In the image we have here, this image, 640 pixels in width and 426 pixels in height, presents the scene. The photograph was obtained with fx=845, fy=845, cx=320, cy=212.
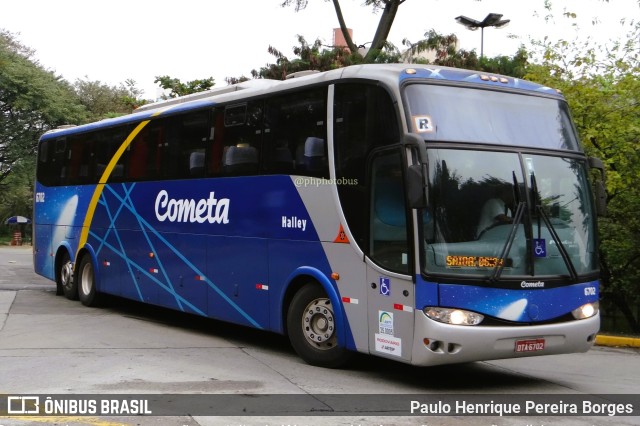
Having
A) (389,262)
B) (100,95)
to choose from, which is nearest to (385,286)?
(389,262)

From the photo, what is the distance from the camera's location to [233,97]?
1215cm

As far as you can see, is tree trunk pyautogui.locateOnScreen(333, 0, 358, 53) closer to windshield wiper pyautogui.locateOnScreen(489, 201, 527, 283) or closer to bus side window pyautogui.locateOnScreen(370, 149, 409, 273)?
bus side window pyautogui.locateOnScreen(370, 149, 409, 273)

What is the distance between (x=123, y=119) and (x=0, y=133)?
1688 inches

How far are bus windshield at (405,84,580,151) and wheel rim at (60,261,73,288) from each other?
1061 centimetres

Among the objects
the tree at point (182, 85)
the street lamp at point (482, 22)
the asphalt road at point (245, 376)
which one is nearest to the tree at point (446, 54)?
the street lamp at point (482, 22)

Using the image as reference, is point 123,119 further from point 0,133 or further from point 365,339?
point 0,133

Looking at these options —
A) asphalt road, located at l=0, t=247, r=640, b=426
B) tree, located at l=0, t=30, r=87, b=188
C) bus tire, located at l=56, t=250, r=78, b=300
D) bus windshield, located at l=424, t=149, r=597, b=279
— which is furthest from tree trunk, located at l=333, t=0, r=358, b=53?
tree, located at l=0, t=30, r=87, b=188

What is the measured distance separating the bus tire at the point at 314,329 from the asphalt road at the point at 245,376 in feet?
0.59

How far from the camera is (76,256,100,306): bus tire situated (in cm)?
1628

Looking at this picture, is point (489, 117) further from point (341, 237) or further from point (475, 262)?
point (341, 237)

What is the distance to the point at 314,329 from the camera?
1018cm

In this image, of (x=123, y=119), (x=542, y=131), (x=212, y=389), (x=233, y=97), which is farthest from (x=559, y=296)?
(x=123, y=119)

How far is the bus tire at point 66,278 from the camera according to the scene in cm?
1733

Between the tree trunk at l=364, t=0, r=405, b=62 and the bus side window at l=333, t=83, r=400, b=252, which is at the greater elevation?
the tree trunk at l=364, t=0, r=405, b=62
